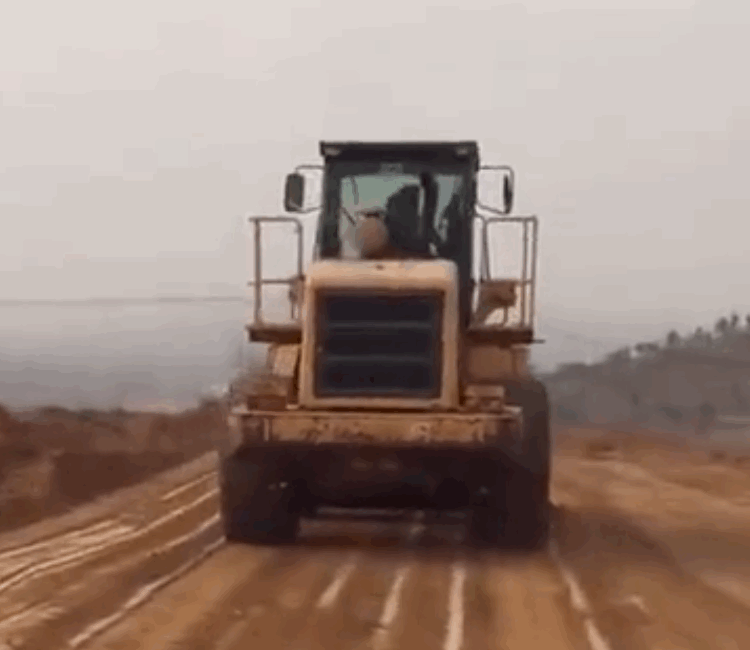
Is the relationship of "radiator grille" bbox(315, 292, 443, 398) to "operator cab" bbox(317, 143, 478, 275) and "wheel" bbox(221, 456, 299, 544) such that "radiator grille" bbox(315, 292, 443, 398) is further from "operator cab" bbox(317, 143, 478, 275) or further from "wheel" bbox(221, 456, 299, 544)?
"operator cab" bbox(317, 143, 478, 275)

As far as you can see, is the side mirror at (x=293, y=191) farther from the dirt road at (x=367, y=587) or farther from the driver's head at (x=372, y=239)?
the dirt road at (x=367, y=587)

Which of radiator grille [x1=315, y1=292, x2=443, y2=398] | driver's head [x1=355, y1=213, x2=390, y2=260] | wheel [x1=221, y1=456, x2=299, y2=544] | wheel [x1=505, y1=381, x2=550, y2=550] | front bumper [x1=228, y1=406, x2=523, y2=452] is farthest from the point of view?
driver's head [x1=355, y1=213, x2=390, y2=260]

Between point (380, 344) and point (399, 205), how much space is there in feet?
6.66

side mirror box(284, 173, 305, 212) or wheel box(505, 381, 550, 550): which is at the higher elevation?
side mirror box(284, 173, 305, 212)

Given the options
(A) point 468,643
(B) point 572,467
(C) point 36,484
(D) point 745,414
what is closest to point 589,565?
(A) point 468,643

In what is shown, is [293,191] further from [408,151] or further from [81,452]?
[81,452]

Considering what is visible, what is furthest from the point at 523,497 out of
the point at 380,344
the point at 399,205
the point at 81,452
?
the point at 81,452

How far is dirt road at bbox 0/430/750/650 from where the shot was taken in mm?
13852

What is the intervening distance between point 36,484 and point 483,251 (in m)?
10.9

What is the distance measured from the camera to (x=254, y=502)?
65.6 feet

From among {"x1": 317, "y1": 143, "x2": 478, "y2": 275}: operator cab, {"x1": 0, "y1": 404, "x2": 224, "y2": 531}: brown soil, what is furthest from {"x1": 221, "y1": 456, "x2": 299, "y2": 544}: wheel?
{"x1": 0, "y1": 404, "x2": 224, "y2": 531}: brown soil

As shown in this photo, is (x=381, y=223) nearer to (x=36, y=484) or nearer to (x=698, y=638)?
(x=698, y=638)

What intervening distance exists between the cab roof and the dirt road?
3908mm

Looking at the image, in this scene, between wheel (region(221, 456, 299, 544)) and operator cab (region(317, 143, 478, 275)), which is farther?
operator cab (region(317, 143, 478, 275))
